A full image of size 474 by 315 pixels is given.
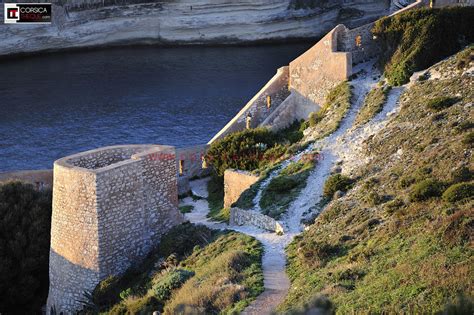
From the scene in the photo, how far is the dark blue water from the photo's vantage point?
54.8 meters

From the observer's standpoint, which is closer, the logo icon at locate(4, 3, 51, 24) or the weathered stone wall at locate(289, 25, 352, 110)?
the weathered stone wall at locate(289, 25, 352, 110)

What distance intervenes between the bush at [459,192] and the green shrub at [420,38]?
1452 centimetres

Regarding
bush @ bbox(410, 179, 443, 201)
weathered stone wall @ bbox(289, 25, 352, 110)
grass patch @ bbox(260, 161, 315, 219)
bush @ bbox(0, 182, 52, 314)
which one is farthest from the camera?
weathered stone wall @ bbox(289, 25, 352, 110)

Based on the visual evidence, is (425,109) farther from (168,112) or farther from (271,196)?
(168,112)

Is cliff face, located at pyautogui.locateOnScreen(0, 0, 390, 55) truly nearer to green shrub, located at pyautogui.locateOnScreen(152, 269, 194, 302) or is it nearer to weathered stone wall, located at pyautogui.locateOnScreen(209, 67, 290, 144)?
weathered stone wall, located at pyautogui.locateOnScreen(209, 67, 290, 144)

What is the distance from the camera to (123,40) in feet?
289

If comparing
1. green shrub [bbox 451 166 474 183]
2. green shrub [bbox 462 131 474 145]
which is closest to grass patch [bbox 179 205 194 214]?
green shrub [bbox 462 131 474 145]

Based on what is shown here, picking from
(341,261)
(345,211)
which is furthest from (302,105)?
(341,261)

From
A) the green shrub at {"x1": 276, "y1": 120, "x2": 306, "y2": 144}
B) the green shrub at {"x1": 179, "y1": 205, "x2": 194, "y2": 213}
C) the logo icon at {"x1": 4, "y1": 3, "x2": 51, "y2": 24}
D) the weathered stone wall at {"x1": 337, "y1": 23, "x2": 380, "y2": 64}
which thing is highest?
the weathered stone wall at {"x1": 337, "y1": 23, "x2": 380, "y2": 64}

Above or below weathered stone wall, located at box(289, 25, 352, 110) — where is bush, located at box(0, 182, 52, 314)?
below

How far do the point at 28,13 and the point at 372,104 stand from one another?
5480 centimetres

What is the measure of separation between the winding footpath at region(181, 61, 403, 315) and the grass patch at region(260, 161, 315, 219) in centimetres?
26

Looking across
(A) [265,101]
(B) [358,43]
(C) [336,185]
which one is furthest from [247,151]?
(C) [336,185]

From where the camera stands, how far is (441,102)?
104ft
